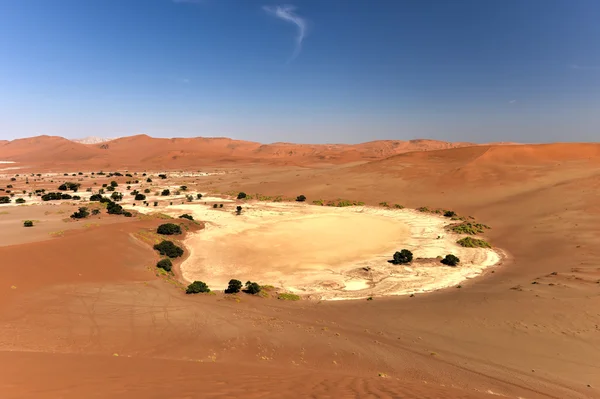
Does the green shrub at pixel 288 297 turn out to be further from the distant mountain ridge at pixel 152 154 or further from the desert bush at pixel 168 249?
the distant mountain ridge at pixel 152 154

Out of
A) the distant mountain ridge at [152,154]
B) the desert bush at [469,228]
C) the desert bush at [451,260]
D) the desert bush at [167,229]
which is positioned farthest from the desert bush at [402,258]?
the distant mountain ridge at [152,154]

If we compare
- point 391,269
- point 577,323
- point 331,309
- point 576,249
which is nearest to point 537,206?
point 576,249

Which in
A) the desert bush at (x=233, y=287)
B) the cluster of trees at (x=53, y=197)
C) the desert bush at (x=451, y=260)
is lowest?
the desert bush at (x=233, y=287)

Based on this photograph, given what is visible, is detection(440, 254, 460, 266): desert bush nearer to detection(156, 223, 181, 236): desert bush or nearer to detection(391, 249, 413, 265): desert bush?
detection(391, 249, 413, 265): desert bush

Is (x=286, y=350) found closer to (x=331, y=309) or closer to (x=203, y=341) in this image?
(x=203, y=341)

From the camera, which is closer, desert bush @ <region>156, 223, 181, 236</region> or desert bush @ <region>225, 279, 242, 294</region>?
desert bush @ <region>225, 279, 242, 294</region>

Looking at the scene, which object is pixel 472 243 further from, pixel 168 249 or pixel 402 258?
pixel 168 249

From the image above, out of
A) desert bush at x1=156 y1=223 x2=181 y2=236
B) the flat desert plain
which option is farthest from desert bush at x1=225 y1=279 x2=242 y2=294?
desert bush at x1=156 y1=223 x2=181 y2=236
